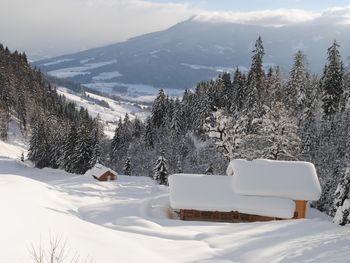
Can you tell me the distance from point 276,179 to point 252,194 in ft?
8.26

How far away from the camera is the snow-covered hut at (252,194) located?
34719mm

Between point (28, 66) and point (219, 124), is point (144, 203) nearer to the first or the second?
point (219, 124)

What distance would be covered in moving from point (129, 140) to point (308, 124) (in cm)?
4976

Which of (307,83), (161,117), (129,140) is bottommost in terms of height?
(129,140)

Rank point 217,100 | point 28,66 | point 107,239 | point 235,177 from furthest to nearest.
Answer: point 28,66 → point 217,100 → point 235,177 → point 107,239

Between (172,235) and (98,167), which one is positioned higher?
(172,235)

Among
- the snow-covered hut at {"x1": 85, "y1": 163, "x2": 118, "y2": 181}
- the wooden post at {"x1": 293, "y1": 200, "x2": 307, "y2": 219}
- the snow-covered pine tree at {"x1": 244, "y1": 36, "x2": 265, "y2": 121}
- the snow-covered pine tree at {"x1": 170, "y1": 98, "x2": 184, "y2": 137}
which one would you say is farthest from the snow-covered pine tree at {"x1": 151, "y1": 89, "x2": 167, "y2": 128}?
the wooden post at {"x1": 293, "y1": 200, "x2": 307, "y2": 219}

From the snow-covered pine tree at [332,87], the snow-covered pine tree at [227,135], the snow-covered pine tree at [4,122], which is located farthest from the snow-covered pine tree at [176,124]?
the snow-covered pine tree at [227,135]

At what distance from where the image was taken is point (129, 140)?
342 feet

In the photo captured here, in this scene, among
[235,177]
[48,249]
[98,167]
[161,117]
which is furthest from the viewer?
[161,117]

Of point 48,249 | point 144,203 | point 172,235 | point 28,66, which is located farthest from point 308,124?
point 28,66

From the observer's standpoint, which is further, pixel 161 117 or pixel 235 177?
pixel 161 117

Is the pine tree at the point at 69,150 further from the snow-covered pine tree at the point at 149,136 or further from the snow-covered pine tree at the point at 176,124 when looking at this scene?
the snow-covered pine tree at the point at 176,124

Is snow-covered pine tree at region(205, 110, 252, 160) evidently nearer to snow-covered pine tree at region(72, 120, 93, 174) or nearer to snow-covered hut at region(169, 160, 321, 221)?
snow-covered hut at region(169, 160, 321, 221)
